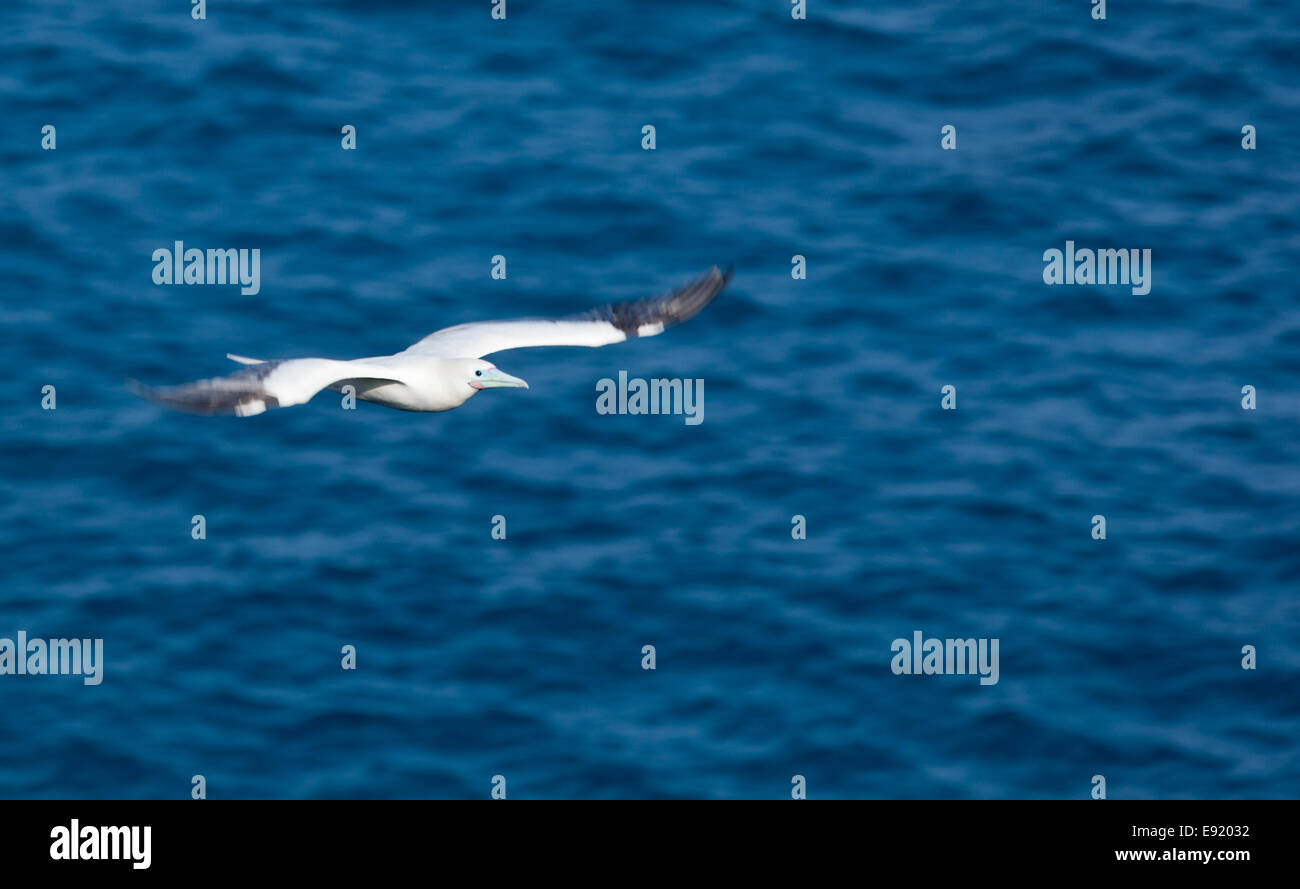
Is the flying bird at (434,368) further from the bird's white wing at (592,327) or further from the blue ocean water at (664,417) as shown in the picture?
the blue ocean water at (664,417)

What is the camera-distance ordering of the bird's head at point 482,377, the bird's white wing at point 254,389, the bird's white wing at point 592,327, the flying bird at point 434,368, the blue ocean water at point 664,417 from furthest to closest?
the blue ocean water at point 664,417 → the bird's white wing at point 592,327 → the bird's head at point 482,377 → the flying bird at point 434,368 → the bird's white wing at point 254,389

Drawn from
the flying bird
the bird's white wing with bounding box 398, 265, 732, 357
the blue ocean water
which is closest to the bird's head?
the flying bird

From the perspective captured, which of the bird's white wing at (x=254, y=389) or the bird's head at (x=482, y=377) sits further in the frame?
the bird's head at (x=482, y=377)

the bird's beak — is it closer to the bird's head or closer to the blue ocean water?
the bird's head

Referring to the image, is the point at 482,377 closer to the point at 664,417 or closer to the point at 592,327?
the point at 592,327

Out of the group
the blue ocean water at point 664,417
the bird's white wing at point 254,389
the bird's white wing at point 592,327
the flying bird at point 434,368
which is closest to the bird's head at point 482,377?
the flying bird at point 434,368

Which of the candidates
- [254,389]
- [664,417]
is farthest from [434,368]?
[664,417]

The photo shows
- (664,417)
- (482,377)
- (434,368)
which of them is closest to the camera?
(434,368)

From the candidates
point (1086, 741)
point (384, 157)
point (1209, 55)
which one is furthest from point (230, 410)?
point (1209, 55)
